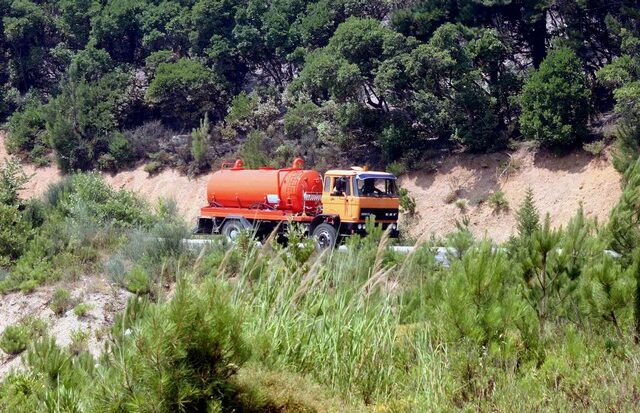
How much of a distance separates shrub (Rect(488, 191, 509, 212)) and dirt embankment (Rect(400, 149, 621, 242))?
0.42 ft

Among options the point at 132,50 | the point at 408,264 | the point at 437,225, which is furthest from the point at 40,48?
the point at 408,264

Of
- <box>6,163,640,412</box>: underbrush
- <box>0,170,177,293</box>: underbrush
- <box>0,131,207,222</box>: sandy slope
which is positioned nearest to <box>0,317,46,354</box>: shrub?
<box>0,170,177,293</box>: underbrush

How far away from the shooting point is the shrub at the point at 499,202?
2923 cm

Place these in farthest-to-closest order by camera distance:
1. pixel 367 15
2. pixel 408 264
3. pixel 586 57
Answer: pixel 367 15, pixel 586 57, pixel 408 264

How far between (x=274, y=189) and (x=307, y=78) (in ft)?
30.1

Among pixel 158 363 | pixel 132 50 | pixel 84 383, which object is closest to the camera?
pixel 158 363

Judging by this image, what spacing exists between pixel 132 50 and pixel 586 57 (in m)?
26.0

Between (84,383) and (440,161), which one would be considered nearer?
(84,383)

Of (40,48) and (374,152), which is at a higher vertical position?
(40,48)

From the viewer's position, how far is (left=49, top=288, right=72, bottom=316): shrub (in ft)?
59.1

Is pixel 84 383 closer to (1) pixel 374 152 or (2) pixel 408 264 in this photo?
(2) pixel 408 264

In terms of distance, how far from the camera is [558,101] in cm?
2861

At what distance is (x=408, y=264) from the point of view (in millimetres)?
8734

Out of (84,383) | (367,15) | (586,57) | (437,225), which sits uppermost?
(367,15)
